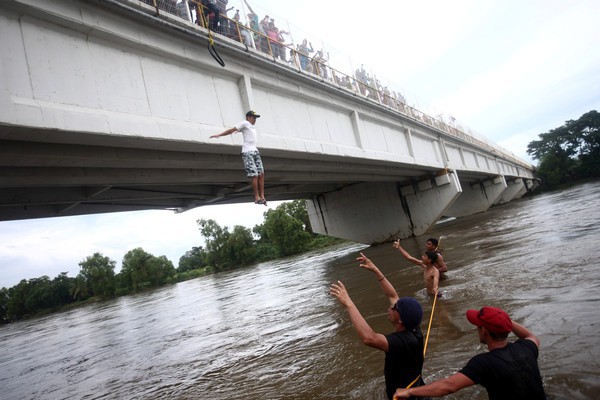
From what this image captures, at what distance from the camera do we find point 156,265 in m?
67.9

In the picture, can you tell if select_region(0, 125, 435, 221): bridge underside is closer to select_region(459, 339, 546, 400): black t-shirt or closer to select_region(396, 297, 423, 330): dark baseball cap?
select_region(396, 297, 423, 330): dark baseball cap

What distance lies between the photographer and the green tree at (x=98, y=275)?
71812 millimetres

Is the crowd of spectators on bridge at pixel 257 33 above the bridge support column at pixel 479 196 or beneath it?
above

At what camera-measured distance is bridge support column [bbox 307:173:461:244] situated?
2356cm

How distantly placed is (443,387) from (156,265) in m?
72.8

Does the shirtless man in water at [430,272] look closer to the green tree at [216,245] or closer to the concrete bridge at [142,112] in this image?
the concrete bridge at [142,112]

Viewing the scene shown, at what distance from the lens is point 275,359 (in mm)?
4832

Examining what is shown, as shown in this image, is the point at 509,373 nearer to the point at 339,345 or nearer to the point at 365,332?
the point at 365,332

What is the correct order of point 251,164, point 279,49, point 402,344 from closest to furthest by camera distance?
point 402,344
point 251,164
point 279,49

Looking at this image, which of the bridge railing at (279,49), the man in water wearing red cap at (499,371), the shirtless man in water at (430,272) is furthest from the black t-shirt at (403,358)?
the bridge railing at (279,49)

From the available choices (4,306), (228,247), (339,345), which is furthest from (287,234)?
(4,306)

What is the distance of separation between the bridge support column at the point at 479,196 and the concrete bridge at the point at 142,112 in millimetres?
28932

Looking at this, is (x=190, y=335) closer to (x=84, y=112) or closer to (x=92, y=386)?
(x=92, y=386)

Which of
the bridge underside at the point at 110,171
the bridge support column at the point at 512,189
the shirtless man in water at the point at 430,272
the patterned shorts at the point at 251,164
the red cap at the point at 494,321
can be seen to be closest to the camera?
the red cap at the point at 494,321
